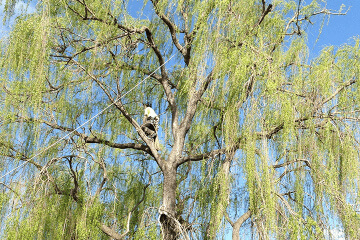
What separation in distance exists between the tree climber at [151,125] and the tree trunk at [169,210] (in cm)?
49

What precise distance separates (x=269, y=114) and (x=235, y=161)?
0.52 meters

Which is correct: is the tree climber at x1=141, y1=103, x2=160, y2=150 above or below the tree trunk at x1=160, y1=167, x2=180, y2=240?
above

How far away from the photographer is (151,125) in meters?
4.79

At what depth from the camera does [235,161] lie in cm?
368

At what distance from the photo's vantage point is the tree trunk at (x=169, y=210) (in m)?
4.04

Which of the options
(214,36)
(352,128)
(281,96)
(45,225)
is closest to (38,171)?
(45,225)

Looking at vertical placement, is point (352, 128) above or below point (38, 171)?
above

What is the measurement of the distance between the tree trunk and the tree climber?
1.62 feet

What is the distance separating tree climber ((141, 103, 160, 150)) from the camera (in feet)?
15.6

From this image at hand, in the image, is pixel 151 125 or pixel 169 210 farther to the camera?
pixel 151 125

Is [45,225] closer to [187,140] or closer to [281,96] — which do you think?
[187,140]

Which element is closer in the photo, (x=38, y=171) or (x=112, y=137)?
(x=38, y=171)

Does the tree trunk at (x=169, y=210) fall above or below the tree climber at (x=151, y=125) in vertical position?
below

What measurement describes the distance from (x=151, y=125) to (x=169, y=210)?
110 centimetres
